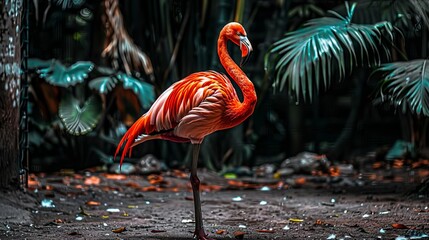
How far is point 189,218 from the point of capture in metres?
5.29

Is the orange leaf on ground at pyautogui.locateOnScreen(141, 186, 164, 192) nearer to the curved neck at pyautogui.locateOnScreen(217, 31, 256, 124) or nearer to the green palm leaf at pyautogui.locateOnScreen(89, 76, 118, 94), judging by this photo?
the green palm leaf at pyautogui.locateOnScreen(89, 76, 118, 94)

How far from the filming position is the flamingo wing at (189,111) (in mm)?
4297

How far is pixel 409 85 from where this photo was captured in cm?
552

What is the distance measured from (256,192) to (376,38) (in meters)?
1.76

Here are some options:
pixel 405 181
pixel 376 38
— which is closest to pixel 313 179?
pixel 405 181

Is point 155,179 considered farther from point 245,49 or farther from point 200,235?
point 245,49

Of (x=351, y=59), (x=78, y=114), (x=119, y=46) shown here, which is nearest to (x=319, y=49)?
(x=351, y=59)

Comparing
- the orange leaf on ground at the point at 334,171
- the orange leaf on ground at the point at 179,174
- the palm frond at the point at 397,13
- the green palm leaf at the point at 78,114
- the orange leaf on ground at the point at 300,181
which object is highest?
the palm frond at the point at 397,13

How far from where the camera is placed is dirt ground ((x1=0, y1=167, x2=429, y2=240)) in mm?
4621

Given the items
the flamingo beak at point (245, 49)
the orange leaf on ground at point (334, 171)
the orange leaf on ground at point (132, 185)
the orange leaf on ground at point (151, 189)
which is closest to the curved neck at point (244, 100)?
the flamingo beak at point (245, 49)

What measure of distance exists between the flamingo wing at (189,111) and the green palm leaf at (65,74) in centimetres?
307

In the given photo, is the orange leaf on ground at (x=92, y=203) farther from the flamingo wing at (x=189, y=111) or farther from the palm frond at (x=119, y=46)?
the palm frond at (x=119, y=46)

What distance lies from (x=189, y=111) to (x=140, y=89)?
10.9ft

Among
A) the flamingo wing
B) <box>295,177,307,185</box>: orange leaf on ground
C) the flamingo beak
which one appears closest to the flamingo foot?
the flamingo wing
